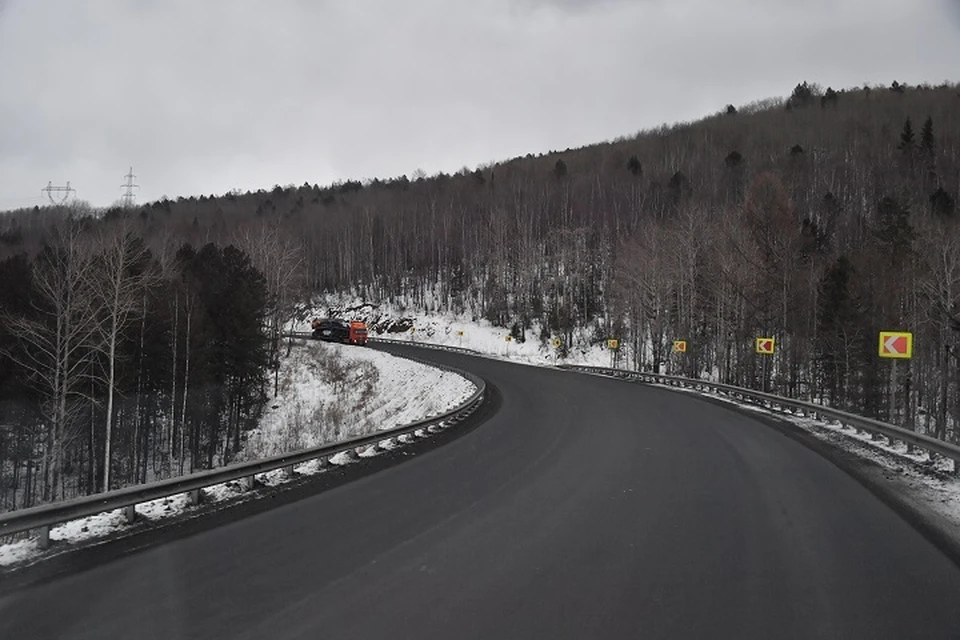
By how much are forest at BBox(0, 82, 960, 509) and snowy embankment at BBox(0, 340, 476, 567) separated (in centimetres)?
262

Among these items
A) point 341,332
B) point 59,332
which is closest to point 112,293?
point 59,332

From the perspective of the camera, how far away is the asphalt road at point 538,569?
406 centimetres

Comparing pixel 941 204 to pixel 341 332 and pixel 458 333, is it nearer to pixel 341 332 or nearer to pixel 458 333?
pixel 458 333

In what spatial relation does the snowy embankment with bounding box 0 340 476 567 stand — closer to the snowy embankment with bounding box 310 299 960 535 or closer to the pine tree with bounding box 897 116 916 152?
the snowy embankment with bounding box 310 299 960 535

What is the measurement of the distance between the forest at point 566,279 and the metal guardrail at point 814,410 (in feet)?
4.25

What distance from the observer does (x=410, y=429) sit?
13.8 meters

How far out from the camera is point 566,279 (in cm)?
6781

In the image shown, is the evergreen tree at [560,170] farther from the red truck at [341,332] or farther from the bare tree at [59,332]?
the bare tree at [59,332]

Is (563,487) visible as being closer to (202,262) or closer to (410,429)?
(410,429)

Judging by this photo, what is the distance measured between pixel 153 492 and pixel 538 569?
4.70 metres

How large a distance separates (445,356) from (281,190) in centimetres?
12826

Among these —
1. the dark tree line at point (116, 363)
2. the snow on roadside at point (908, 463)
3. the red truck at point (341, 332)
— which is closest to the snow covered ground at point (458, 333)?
the red truck at point (341, 332)

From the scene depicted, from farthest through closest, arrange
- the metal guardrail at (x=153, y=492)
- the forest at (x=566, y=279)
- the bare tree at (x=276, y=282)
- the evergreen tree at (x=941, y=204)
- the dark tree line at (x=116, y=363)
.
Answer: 1. the evergreen tree at (x=941, y=204)
2. the bare tree at (x=276, y=282)
3. the forest at (x=566, y=279)
4. the dark tree line at (x=116, y=363)
5. the metal guardrail at (x=153, y=492)

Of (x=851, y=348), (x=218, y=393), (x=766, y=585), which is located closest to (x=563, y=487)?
(x=766, y=585)
